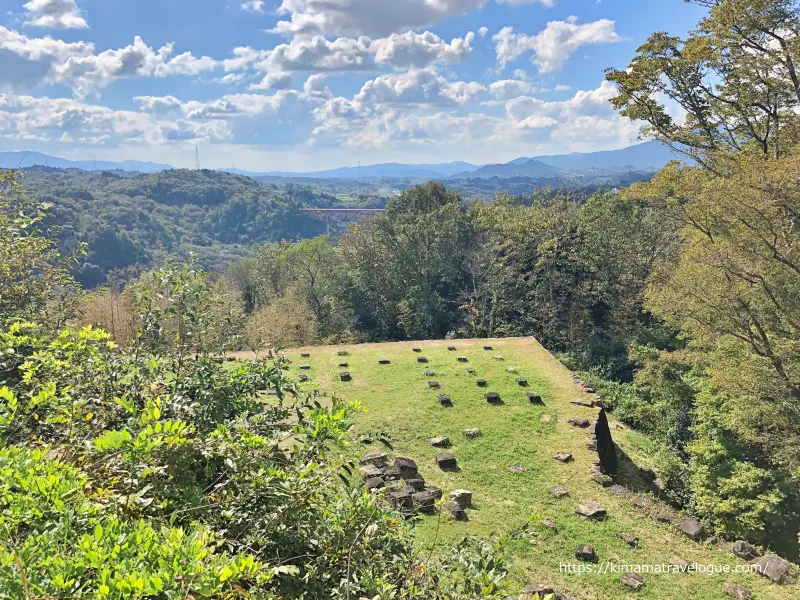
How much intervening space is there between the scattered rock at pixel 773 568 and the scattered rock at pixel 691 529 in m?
0.82

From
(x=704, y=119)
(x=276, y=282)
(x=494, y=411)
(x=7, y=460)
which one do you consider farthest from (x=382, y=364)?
(x=276, y=282)

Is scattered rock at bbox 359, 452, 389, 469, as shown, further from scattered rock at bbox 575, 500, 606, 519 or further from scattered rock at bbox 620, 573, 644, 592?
scattered rock at bbox 620, 573, 644, 592

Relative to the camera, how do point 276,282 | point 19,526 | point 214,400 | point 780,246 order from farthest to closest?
point 276,282
point 780,246
point 214,400
point 19,526

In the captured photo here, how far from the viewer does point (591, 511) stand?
8.84m

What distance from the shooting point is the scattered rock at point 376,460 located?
9953 millimetres

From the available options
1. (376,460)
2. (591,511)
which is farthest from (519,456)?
(376,460)

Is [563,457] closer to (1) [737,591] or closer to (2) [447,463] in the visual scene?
(2) [447,463]

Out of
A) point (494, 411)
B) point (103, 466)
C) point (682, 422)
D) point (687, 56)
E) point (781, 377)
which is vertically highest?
point (687, 56)

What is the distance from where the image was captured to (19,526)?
243 cm

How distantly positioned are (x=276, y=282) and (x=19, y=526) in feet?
Answer: 114

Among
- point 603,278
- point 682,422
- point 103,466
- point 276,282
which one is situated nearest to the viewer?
point 103,466

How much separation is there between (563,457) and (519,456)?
978 millimetres

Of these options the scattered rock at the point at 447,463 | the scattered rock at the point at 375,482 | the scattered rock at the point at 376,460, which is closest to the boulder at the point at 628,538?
the scattered rock at the point at 447,463

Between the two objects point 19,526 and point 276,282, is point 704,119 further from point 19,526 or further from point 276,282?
point 276,282
